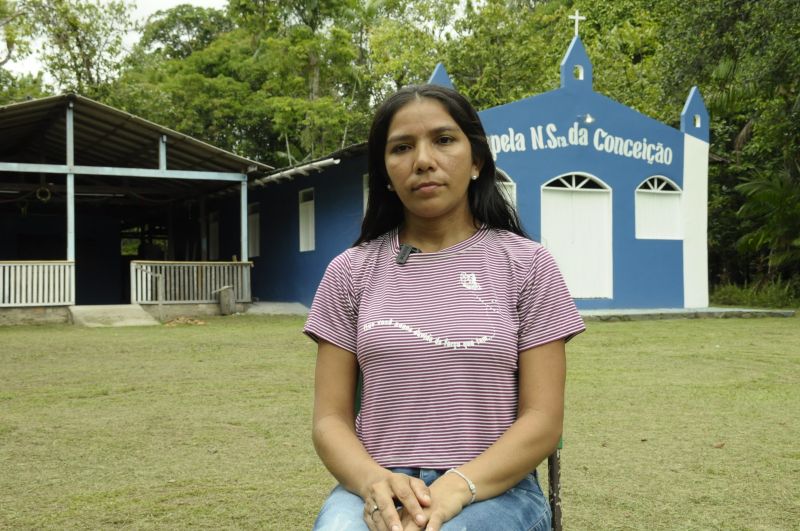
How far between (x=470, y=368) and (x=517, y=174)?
46.9ft

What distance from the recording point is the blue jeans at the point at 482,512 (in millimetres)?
1954

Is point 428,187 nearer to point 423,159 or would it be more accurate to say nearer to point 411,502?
point 423,159

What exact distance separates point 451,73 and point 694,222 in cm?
1056

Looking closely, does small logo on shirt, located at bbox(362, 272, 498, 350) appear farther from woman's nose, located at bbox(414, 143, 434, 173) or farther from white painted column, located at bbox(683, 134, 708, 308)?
white painted column, located at bbox(683, 134, 708, 308)

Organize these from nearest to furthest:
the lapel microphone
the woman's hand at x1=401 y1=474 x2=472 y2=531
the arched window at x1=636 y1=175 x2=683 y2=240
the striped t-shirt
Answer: the woman's hand at x1=401 y1=474 x2=472 y2=531 < the striped t-shirt < the lapel microphone < the arched window at x1=636 y1=175 x2=683 y2=240

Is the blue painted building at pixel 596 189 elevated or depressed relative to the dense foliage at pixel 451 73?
depressed

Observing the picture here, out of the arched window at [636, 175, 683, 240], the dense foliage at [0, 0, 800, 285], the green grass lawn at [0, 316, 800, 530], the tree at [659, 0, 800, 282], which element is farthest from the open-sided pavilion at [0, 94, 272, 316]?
the tree at [659, 0, 800, 282]

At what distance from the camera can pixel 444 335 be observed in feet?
7.02

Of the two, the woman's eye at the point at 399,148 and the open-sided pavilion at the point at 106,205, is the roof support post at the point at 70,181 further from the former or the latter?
the woman's eye at the point at 399,148

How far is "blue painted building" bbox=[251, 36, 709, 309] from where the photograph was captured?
640 inches

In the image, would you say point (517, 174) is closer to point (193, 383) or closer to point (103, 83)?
point (193, 383)

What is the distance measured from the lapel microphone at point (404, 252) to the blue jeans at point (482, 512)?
0.52m

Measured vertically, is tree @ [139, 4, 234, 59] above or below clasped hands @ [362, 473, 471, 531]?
above

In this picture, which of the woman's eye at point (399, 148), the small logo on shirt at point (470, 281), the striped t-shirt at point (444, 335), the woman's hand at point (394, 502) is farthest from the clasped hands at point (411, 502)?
the woman's eye at point (399, 148)
